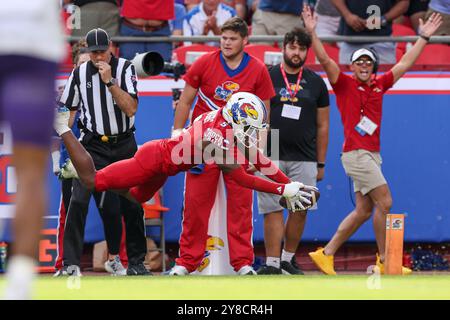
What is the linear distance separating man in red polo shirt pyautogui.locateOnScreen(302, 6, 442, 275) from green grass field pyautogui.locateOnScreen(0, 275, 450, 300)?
5.16 ft

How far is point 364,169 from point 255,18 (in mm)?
2753

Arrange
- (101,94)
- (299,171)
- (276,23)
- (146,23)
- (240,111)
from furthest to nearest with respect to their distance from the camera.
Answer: (276,23) < (146,23) < (299,171) < (101,94) < (240,111)

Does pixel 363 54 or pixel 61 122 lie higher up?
pixel 363 54

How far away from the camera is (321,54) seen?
1018 centimetres

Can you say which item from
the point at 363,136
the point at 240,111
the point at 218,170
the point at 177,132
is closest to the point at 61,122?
the point at 177,132

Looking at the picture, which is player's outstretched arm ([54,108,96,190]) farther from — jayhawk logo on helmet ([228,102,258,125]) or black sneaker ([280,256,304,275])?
black sneaker ([280,256,304,275])

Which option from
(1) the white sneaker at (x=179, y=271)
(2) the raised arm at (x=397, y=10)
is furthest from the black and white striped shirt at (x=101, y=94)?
(2) the raised arm at (x=397, y=10)

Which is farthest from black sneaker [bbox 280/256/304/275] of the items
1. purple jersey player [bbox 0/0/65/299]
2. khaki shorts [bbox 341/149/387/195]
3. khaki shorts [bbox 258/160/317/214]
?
purple jersey player [bbox 0/0/65/299]

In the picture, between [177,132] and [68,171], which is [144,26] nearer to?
[177,132]

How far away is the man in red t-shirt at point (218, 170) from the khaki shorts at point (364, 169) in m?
1.18

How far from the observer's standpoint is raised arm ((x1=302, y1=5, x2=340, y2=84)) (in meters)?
10.2

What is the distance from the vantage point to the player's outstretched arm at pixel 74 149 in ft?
28.2
